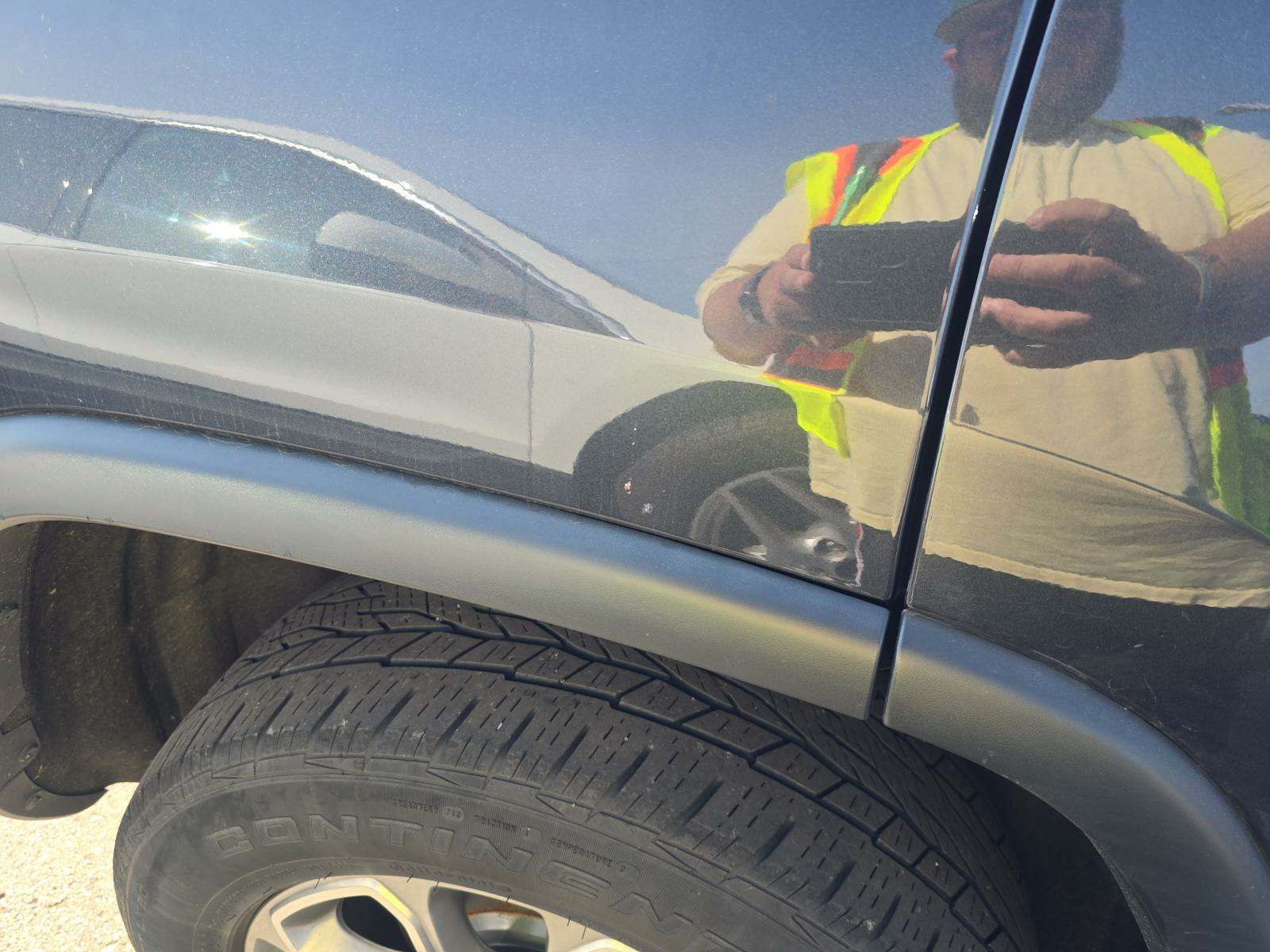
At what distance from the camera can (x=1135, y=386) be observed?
2.65 feet

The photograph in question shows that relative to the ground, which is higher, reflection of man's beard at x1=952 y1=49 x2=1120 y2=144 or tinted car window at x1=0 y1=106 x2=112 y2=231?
reflection of man's beard at x1=952 y1=49 x2=1120 y2=144

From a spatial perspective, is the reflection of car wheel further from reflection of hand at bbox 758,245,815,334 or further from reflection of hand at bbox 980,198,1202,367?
reflection of hand at bbox 980,198,1202,367

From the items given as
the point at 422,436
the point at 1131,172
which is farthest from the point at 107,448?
the point at 1131,172

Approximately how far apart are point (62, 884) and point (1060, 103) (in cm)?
245

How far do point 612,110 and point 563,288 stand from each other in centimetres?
18

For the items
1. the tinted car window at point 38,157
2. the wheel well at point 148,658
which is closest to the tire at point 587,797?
the wheel well at point 148,658

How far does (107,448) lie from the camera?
1163 millimetres

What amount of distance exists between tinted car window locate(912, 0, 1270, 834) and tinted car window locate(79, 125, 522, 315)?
0.49m

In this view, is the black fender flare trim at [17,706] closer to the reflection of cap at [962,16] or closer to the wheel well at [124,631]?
the wheel well at [124,631]

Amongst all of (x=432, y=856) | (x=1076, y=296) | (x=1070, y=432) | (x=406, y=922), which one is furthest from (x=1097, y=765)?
(x=406, y=922)

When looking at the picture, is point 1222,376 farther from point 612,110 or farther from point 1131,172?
point 612,110

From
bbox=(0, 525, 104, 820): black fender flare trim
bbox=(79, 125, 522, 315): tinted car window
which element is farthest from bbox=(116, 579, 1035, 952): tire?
bbox=(79, 125, 522, 315): tinted car window

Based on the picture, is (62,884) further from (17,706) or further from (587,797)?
(587,797)

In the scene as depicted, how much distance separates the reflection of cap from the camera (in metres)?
0.80
